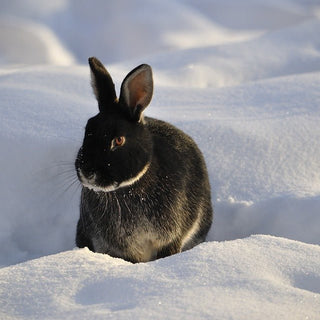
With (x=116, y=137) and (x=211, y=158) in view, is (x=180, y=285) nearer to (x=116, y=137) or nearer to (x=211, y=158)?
(x=116, y=137)

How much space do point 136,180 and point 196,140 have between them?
1208 millimetres

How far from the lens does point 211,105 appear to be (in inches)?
191

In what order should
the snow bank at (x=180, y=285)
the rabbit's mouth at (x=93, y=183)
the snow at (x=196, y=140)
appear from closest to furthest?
the snow bank at (x=180, y=285) < the snow at (x=196, y=140) < the rabbit's mouth at (x=93, y=183)

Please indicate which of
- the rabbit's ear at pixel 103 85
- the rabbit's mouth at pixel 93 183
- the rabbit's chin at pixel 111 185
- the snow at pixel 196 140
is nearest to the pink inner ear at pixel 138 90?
the rabbit's ear at pixel 103 85

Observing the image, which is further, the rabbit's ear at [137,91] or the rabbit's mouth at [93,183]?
the rabbit's ear at [137,91]

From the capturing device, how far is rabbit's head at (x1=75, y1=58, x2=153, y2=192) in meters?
2.82

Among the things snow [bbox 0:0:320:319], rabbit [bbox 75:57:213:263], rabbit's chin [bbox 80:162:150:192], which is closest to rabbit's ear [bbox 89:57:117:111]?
rabbit [bbox 75:57:213:263]

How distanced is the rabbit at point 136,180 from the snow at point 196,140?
354 millimetres

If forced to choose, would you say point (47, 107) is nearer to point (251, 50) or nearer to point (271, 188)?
point (271, 188)

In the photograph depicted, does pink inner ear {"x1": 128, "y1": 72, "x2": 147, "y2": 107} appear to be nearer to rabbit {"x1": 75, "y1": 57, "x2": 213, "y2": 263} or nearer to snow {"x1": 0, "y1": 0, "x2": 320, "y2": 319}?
rabbit {"x1": 75, "y1": 57, "x2": 213, "y2": 263}

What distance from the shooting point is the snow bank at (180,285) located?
6.82 ft

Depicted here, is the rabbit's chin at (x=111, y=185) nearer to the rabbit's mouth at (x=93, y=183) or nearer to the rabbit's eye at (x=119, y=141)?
the rabbit's mouth at (x=93, y=183)

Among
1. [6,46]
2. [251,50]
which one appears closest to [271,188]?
[251,50]

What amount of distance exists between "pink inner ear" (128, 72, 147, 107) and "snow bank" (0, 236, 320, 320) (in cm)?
83
